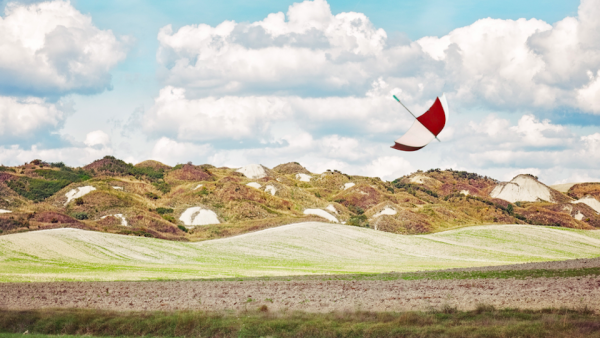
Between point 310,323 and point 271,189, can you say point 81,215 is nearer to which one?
point 271,189

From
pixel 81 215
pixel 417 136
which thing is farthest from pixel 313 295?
pixel 81 215

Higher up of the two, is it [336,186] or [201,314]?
[336,186]

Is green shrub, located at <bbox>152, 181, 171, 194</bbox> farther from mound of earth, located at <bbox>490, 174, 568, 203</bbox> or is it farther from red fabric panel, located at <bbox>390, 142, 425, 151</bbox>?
red fabric panel, located at <bbox>390, 142, 425, 151</bbox>

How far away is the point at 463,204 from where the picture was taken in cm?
11519

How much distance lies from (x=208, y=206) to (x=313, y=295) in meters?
71.8

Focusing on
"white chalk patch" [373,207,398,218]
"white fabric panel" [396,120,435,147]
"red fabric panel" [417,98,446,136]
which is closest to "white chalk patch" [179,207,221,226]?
"white chalk patch" [373,207,398,218]

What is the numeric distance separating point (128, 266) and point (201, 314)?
29.7m

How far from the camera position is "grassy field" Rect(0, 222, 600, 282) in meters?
39.8

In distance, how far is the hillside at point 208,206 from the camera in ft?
246

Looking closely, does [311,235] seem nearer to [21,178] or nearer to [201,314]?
[201,314]

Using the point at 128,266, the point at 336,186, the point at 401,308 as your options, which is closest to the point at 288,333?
the point at 401,308

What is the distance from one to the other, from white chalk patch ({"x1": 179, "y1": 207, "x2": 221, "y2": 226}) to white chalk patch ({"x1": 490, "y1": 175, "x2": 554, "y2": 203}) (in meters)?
108

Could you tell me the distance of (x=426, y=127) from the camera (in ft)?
58.5

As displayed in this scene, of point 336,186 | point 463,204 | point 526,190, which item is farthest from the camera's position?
point 526,190
